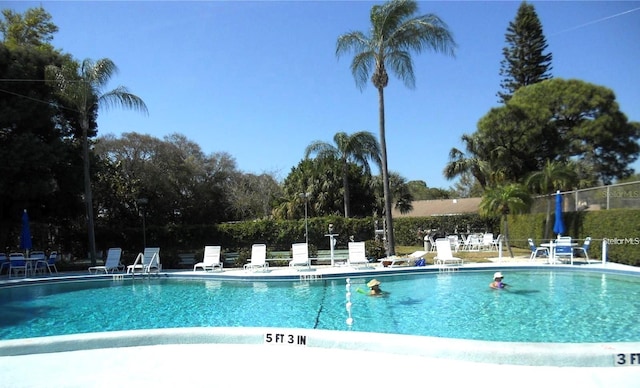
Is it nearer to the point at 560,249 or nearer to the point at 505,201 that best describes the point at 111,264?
the point at 505,201

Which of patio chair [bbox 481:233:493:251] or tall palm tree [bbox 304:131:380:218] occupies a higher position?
tall palm tree [bbox 304:131:380:218]

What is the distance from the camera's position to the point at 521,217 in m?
22.8

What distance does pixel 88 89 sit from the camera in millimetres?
17938

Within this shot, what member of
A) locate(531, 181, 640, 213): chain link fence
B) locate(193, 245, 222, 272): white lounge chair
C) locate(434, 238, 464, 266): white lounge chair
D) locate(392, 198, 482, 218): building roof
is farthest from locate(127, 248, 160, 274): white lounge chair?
locate(392, 198, 482, 218): building roof

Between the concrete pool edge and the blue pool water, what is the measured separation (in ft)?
7.57

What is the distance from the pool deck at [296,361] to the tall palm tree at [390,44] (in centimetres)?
1197

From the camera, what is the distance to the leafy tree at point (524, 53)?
36469 millimetres

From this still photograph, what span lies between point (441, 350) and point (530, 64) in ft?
123

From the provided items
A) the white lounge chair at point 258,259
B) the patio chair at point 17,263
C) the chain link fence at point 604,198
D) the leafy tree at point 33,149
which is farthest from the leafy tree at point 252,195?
the chain link fence at point 604,198

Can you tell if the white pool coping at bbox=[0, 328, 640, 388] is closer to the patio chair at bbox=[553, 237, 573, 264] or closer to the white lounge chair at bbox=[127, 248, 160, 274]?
the white lounge chair at bbox=[127, 248, 160, 274]

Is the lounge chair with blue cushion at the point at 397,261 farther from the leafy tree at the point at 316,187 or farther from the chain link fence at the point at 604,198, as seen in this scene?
Answer: the leafy tree at the point at 316,187

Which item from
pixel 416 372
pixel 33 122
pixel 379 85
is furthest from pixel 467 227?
pixel 416 372

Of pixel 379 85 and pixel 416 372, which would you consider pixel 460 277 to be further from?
pixel 416 372

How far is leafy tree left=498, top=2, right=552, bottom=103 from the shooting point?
36.5 metres
